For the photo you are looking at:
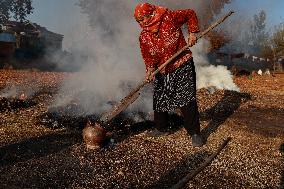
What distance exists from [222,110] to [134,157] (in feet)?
16.6

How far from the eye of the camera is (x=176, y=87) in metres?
6.07

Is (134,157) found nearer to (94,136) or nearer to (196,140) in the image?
(94,136)

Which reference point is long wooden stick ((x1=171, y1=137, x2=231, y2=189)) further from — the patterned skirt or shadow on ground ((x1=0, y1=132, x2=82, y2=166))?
shadow on ground ((x1=0, y1=132, x2=82, y2=166))

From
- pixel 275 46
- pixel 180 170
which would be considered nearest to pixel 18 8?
pixel 275 46

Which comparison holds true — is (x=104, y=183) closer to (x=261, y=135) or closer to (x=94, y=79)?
(x=261, y=135)

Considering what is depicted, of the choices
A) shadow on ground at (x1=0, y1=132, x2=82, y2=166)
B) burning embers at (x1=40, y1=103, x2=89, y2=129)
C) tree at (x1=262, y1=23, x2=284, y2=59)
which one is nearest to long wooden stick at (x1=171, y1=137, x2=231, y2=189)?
shadow on ground at (x1=0, y1=132, x2=82, y2=166)

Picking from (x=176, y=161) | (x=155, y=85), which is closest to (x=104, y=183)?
(x=176, y=161)

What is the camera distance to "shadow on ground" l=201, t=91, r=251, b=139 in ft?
24.8

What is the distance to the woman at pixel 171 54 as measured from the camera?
586 centimetres

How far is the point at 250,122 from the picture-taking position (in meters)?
8.80

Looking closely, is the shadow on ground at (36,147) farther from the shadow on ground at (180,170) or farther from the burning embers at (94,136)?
the shadow on ground at (180,170)

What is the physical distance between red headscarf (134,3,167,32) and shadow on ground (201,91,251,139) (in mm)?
2296

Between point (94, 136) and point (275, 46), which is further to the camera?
point (275, 46)

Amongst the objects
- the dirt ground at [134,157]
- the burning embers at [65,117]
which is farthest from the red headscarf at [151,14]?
the burning embers at [65,117]
